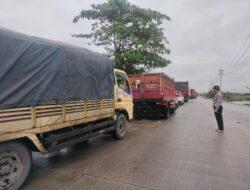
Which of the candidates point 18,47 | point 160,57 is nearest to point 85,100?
point 18,47

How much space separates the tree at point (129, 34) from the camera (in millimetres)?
18859

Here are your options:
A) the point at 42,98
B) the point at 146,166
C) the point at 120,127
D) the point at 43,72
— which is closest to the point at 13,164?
the point at 42,98

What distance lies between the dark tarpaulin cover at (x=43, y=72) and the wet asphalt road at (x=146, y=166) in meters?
1.54

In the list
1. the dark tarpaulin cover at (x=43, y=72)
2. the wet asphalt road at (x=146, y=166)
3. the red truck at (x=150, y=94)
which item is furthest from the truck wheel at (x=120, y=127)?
the red truck at (x=150, y=94)

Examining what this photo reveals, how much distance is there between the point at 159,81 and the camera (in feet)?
45.3

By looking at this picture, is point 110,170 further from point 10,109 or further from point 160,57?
point 160,57

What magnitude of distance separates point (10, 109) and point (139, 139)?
5.18m

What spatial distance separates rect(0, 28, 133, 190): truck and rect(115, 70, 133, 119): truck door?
1.01 metres

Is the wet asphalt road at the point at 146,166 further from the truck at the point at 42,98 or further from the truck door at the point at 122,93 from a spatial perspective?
the truck door at the point at 122,93

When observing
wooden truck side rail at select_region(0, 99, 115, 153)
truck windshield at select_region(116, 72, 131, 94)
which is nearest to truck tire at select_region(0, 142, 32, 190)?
wooden truck side rail at select_region(0, 99, 115, 153)

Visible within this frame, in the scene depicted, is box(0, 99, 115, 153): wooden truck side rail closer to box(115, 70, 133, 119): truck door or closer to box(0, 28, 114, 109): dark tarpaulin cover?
box(0, 28, 114, 109): dark tarpaulin cover

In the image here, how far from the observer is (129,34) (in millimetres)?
18969

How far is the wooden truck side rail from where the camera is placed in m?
3.89

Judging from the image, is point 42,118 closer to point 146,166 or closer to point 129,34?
point 146,166
